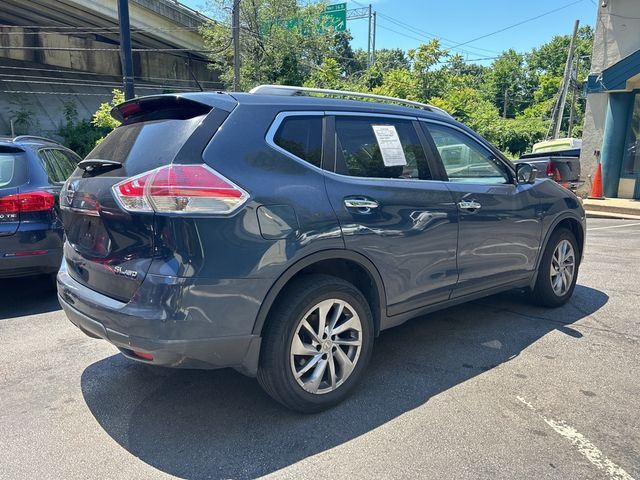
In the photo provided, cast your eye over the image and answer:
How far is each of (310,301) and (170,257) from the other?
831 millimetres

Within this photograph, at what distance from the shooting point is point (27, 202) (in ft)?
15.7

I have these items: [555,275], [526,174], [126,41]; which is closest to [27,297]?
[526,174]

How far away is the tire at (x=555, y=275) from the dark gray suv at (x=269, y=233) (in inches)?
47.4

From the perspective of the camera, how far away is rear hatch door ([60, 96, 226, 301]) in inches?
103

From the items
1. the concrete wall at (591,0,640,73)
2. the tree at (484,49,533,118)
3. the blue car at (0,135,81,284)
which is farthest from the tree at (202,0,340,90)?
the tree at (484,49,533,118)

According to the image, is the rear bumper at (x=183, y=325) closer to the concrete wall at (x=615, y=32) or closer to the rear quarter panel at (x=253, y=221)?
the rear quarter panel at (x=253, y=221)

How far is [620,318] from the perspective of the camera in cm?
473

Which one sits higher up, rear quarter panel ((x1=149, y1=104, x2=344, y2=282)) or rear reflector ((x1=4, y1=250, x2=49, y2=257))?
rear quarter panel ((x1=149, y1=104, x2=344, y2=282))

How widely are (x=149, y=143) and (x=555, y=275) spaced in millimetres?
3964

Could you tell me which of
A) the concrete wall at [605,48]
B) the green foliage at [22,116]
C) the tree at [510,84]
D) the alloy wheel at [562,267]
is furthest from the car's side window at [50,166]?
the tree at [510,84]

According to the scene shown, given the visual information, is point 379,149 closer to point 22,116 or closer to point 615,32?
point 615,32

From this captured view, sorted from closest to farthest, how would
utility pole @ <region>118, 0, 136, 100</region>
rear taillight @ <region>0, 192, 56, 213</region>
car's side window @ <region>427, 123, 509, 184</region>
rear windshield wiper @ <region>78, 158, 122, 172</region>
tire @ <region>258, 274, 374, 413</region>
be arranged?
tire @ <region>258, 274, 374, 413</region> → rear windshield wiper @ <region>78, 158, 122, 172</region> → car's side window @ <region>427, 123, 509, 184</region> → rear taillight @ <region>0, 192, 56, 213</region> → utility pole @ <region>118, 0, 136, 100</region>

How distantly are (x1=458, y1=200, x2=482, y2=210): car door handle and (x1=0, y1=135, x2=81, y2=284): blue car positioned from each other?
12.7 ft

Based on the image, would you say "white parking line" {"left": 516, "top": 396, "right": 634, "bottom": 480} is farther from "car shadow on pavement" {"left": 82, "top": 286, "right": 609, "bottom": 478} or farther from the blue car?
the blue car
